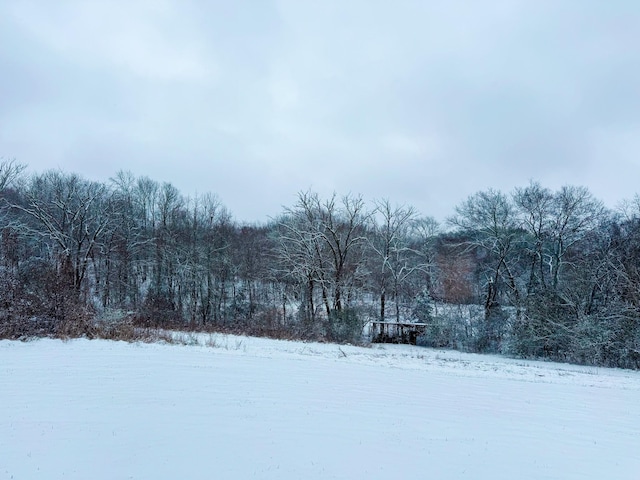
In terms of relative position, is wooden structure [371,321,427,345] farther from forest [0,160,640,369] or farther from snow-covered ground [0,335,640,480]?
snow-covered ground [0,335,640,480]

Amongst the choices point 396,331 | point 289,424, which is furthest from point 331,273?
point 289,424

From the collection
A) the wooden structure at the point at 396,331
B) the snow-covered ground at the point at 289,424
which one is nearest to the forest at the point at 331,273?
the wooden structure at the point at 396,331

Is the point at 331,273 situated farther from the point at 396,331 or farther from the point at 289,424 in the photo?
the point at 289,424

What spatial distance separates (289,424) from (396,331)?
83.6 ft

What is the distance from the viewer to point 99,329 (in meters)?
16.0

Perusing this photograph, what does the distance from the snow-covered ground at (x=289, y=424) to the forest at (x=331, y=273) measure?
8.38m

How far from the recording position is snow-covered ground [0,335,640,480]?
5.07 meters

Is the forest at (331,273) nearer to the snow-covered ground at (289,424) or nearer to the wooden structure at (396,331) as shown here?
the wooden structure at (396,331)

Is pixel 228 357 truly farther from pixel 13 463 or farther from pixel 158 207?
pixel 158 207

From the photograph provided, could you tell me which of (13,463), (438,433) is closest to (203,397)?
(13,463)

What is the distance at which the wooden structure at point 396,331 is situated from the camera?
1186 inches

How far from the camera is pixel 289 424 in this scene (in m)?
6.63

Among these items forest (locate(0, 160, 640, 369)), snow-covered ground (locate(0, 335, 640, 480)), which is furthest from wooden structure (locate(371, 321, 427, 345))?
snow-covered ground (locate(0, 335, 640, 480))

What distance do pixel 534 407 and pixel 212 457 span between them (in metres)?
6.84
